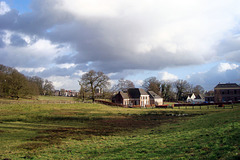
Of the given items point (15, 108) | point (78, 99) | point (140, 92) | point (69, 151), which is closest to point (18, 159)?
point (69, 151)

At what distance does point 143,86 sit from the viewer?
127250mm

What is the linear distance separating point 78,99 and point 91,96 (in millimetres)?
5170

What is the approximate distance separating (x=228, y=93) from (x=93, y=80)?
216 ft

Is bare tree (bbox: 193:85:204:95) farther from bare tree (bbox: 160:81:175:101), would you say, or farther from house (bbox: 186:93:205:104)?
bare tree (bbox: 160:81:175:101)

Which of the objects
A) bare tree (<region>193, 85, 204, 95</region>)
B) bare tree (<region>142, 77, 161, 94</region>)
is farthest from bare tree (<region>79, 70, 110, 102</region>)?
bare tree (<region>193, 85, 204, 95</region>)

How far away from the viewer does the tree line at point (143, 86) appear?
249 feet

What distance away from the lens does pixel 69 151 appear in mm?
13297

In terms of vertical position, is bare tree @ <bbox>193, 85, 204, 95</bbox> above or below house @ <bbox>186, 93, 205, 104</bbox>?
above

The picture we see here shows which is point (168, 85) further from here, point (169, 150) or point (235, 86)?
point (169, 150)

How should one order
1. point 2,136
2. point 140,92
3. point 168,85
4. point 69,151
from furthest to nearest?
point 168,85 < point 140,92 < point 2,136 < point 69,151

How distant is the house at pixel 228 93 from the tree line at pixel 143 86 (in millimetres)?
34172

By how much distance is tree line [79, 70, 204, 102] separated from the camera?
249 feet

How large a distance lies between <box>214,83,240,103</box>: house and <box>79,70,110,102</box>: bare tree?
55385 mm

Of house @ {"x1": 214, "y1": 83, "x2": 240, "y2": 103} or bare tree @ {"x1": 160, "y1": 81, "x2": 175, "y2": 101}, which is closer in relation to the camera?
house @ {"x1": 214, "y1": 83, "x2": 240, "y2": 103}
